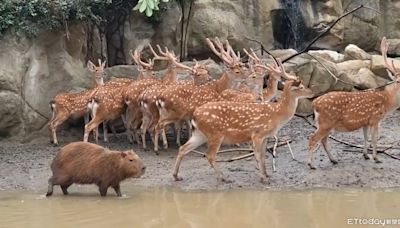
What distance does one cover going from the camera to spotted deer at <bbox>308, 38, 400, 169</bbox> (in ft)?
31.1

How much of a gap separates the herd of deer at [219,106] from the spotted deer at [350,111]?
0.01 metres

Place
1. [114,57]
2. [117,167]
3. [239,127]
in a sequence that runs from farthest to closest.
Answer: [114,57], [239,127], [117,167]

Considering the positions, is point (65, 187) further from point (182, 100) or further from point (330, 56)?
point (330, 56)

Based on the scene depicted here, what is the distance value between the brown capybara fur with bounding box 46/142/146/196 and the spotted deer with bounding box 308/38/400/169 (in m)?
2.32

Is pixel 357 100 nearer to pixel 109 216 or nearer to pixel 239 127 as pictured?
pixel 239 127

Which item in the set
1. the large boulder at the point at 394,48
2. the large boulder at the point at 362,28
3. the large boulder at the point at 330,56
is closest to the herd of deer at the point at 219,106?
the large boulder at the point at 330,56

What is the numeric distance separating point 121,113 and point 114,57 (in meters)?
2.53

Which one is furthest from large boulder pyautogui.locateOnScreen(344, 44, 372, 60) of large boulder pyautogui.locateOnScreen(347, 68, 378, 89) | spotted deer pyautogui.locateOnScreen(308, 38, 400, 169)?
spotted deer pyautogui.locateOnScreen(308, 38, 400, 169)

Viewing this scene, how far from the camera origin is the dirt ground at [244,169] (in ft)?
30.1

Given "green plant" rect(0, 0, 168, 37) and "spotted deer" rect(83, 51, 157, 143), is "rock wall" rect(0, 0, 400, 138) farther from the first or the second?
"spotted deer" rect(83, 51, 157, 143)

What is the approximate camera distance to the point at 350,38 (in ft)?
57.3

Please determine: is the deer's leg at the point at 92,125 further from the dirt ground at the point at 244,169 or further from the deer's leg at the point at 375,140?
the deer's leg at the point at 375,140

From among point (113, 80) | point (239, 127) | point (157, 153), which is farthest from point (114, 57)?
point (239, 127)

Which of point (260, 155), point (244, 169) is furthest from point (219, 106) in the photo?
point (244, 169)
